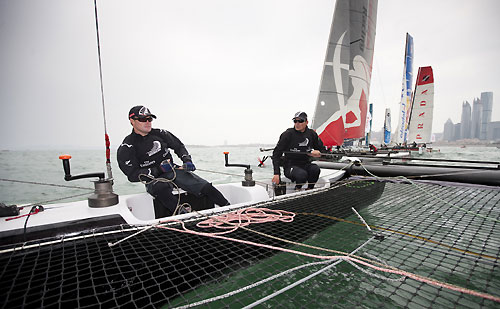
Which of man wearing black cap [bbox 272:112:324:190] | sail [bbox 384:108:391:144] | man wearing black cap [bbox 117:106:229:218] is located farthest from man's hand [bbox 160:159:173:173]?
sail [bbox 384:108:391:144]

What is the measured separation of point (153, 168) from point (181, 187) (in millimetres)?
344

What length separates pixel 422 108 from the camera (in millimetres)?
13711

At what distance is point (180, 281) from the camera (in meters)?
0.90

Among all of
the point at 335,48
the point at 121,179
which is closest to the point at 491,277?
the point at 335,48

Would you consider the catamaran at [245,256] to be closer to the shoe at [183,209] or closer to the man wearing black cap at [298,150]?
the shoe at [183,209]

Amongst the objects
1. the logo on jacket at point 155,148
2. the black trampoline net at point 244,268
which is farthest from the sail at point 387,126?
the logo on jacket at point 155,148

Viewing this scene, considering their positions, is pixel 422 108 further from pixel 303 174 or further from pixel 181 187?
pixel 181 187

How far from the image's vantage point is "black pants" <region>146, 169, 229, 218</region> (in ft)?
6.41

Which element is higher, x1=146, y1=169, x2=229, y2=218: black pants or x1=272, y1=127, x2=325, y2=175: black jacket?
x1=272, y1=127, x2=325, y2=175: black jacket

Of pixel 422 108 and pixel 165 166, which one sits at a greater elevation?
Result: pixel 422 108

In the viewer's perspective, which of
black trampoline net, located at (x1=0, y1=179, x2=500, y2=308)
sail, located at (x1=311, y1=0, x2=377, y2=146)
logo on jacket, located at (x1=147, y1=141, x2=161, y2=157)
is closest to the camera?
black trampoline net, located at (x1=0, y1=179, x2=500, y2=308)

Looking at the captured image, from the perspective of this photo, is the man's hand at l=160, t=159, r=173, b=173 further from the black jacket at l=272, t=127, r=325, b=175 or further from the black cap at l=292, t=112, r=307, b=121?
the black cap at l=292, t=112, r=307, b=121

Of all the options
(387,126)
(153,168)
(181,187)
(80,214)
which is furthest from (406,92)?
(80,214)

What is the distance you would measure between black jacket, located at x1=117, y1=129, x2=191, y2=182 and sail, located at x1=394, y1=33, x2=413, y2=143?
15658 mm
